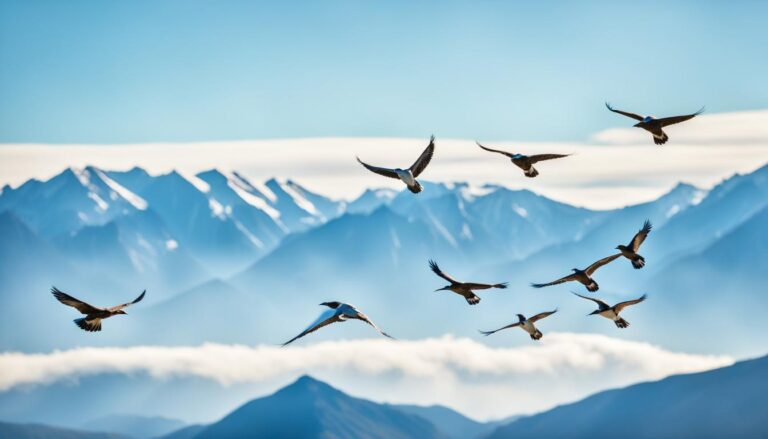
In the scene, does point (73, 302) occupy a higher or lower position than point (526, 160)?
lower

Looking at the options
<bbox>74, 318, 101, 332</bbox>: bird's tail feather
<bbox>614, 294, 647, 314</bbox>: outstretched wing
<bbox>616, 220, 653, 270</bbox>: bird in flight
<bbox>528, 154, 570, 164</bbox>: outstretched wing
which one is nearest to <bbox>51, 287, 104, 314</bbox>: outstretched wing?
<bbox>74, 318, 101, 332</bbox>: bird's tail feather

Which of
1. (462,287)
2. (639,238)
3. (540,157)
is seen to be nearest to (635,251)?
(639,238)

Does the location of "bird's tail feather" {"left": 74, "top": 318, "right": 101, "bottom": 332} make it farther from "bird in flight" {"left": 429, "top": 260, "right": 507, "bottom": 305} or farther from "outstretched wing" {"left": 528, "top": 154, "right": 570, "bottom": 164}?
"outstretched wing" {"left": 528, "top": 154, "right": 570, "bottom": 164}

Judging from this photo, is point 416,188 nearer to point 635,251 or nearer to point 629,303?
point 635,251

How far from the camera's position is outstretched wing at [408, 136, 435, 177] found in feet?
270

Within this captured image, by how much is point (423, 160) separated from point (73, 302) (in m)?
24.3

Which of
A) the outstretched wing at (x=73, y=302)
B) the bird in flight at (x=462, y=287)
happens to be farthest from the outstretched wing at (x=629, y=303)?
the outstretched wing at (x=73, y=302)

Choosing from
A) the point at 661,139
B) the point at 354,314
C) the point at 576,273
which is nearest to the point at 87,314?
the point at 354,314

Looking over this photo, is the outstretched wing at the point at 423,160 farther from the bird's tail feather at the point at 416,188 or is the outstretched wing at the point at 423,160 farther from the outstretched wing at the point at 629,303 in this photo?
the outstretched wing at the point at 629,303

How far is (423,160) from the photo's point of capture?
83.4 metres

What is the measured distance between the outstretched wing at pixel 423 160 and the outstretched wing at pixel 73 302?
21.6 m

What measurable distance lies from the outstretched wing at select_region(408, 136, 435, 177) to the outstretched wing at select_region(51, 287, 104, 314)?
21.6 metres

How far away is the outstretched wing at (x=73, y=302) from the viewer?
70000 millimetres

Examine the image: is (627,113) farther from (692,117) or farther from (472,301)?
(472,301)
